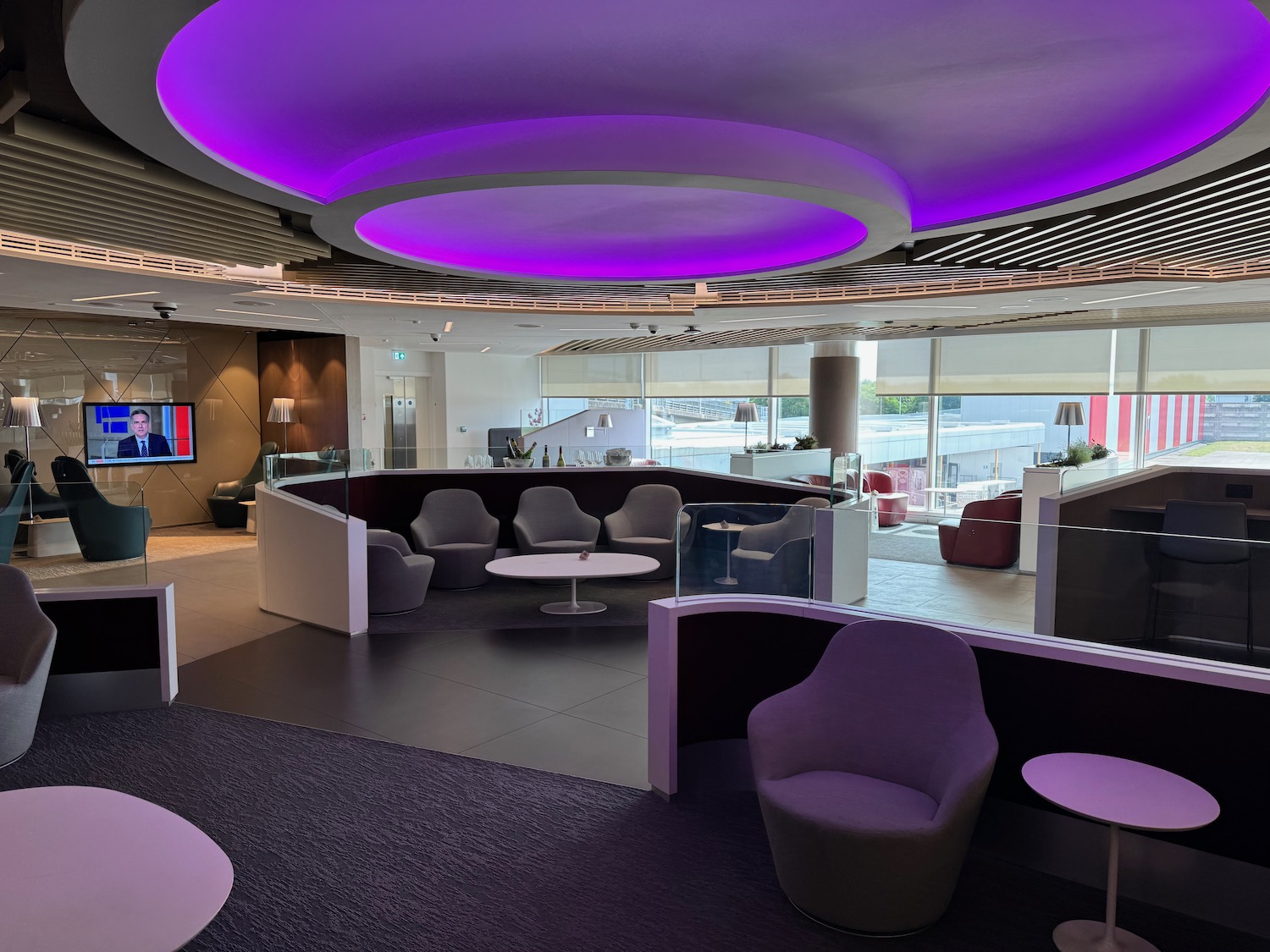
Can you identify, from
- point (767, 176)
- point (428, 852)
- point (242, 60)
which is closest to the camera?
point (428, 852)

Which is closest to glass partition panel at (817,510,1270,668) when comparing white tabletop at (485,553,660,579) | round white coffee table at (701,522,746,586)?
round white coffee table at (701,522,746,586)

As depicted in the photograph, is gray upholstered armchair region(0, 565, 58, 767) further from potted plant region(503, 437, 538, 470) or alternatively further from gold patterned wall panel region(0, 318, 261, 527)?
gold patterned wall panel region(0, 318, 261, 527)

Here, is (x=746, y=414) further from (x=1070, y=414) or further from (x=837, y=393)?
(x=1070, y=414)

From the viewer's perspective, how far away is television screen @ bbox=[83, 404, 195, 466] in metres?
12.7

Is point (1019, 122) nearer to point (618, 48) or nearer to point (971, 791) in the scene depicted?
point (618, 48)

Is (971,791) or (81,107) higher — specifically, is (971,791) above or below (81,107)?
below

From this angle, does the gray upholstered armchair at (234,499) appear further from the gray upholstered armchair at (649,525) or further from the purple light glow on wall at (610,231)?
the purple light glow on wall at (610,231)

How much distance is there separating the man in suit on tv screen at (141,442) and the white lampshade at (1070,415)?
43.5ft

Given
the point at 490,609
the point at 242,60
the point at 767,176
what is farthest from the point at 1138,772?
the point at 490,609

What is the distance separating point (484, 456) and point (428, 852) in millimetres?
6665

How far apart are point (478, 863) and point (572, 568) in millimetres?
4004

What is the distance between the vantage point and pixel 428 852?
3514 millimetres

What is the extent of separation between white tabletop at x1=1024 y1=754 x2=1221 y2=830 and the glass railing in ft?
15.4

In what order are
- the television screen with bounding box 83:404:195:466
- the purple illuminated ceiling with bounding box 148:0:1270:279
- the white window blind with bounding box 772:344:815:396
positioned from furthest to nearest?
the white window blind with bounding box 772:344:815:396, the television screen with bounding box 83:404:195:466, the purple illuminated ceiling with bounding box 148:0:1270:279
